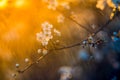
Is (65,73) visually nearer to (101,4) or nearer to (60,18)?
(60,18)

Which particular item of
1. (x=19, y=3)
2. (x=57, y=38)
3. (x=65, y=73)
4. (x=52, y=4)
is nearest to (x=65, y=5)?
(x=52, y=4)

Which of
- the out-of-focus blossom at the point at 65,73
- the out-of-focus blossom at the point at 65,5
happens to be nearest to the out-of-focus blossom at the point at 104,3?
the out-of-focus blossom at the point at 65,5

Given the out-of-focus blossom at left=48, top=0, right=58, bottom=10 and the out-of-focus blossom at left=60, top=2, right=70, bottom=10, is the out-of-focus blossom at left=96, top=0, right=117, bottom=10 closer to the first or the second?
the out-of-focus blossom at left=60, top=2, right=70, bottom=10

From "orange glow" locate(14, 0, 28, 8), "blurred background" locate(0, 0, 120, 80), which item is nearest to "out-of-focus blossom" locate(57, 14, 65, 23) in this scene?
"blurred background" locate(0, 0, 120, 80)

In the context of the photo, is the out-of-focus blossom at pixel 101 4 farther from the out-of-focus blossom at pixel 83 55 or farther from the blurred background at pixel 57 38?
the out-of-focus blossom at pixel 83 55

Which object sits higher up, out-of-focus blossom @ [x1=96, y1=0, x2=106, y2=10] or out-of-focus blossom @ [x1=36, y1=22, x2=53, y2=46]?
out-of-focus blossom @ [x1=96, y1=0, x2=106, y2=10]

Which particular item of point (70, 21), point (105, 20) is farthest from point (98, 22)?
point (70, 21)

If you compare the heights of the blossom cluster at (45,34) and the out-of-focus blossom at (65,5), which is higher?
the out-of-focus blossom at (65,5)
